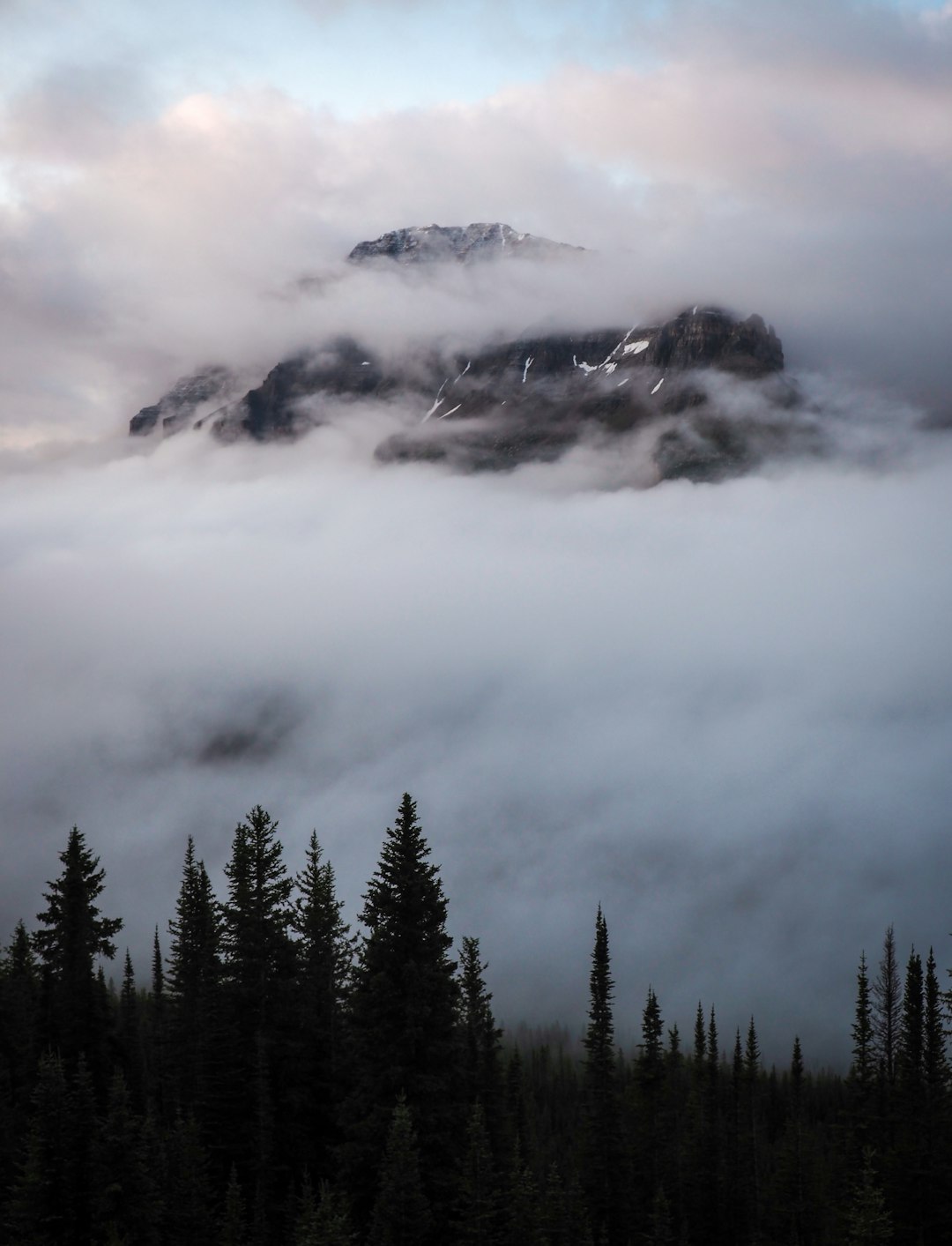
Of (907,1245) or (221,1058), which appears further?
(907,1245)

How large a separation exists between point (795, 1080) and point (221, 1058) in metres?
63.4

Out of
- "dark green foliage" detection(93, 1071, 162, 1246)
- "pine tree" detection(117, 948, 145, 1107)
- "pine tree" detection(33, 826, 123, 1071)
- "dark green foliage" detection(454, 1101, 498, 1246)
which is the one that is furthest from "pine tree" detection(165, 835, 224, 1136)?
"dark green foliage" detection(454, 1101, 498, 1246)

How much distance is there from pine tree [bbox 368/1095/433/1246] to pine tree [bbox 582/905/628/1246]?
31.7 meters

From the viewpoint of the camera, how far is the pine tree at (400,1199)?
41.0 metres

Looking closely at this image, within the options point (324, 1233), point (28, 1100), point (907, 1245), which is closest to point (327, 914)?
point (28, 1100)

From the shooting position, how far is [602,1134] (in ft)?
247

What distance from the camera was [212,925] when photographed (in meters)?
71.4

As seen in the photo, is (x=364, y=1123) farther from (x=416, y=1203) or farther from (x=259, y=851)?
(x=259, y=851)

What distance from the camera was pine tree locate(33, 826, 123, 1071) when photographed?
60719 mm

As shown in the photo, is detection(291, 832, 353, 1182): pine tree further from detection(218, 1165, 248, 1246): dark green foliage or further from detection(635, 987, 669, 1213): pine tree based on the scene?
detection(635, 987, 669, 1213): pine tree

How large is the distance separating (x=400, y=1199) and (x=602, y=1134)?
3751 cm

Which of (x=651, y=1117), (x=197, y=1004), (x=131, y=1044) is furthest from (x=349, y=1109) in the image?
(x=651, y=1117)

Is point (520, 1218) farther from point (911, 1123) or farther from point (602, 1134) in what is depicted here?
point (911, 1123)

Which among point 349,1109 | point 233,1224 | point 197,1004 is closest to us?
point 233,1224
